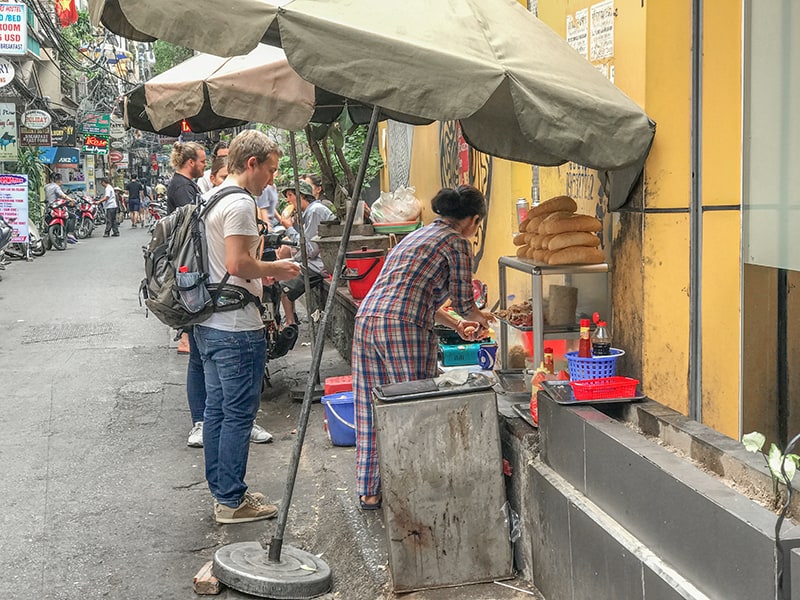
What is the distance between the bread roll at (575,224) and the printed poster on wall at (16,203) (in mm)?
18415

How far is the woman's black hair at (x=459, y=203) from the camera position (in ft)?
16.2

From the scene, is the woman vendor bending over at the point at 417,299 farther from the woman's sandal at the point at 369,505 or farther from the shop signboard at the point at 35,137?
the shop signboard at the point at 35,137

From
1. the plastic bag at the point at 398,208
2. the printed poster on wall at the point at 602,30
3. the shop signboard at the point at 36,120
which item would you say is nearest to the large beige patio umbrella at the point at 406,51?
the printed poster on wall at the point at 602,30

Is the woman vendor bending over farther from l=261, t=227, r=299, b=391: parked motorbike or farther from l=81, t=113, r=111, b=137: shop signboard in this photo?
l=81, t=113, r=111, b=137: shop signboard

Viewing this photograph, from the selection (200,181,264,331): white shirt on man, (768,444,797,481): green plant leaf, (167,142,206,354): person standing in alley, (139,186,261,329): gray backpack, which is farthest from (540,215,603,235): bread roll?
(167,142,206,354): person standing in alley

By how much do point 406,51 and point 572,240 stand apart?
64.5 inches

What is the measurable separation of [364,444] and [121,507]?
1671mm

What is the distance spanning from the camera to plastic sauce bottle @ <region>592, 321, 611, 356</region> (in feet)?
14.3

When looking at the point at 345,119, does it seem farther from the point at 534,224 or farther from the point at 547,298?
the point at 547,298

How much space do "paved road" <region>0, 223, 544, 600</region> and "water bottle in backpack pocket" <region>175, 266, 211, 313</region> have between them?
132 cm

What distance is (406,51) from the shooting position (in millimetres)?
3396

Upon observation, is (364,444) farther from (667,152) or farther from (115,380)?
(115,380)

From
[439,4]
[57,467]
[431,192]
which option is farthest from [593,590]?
[431,192]

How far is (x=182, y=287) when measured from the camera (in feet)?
16.4
